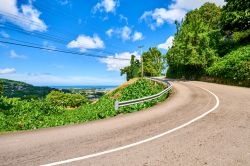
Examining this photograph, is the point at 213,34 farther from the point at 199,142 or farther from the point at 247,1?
the point at 199,142

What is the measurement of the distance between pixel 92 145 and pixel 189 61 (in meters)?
37.6

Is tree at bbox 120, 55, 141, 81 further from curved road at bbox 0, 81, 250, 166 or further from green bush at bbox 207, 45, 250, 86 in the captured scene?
curved road at bbox 0, 81, 250, 166

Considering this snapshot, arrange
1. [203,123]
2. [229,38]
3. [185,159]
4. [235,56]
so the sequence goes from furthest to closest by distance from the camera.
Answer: [229,38] < [235,56] < [203,123] < [185,159]

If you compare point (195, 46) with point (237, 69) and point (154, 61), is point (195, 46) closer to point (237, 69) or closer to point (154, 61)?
point (237, 69)

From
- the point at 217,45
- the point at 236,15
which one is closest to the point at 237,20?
the point at 236,15

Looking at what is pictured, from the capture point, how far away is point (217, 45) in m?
42.3

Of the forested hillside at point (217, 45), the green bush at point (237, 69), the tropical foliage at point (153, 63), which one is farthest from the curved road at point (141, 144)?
the tropical foliage at point (153, 63)

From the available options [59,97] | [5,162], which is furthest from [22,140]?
[59,97]

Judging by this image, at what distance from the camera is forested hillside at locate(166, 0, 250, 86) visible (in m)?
32.2

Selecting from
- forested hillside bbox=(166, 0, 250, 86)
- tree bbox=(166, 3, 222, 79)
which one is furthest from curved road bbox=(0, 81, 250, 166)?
tree bbox=(166, 3, 222, 79)

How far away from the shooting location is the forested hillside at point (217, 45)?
105ft

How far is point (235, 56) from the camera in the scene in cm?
3131

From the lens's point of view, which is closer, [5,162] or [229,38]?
[5,162]

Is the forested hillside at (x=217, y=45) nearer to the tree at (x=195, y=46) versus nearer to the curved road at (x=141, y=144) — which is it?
the tree at (x=195, y=46)
